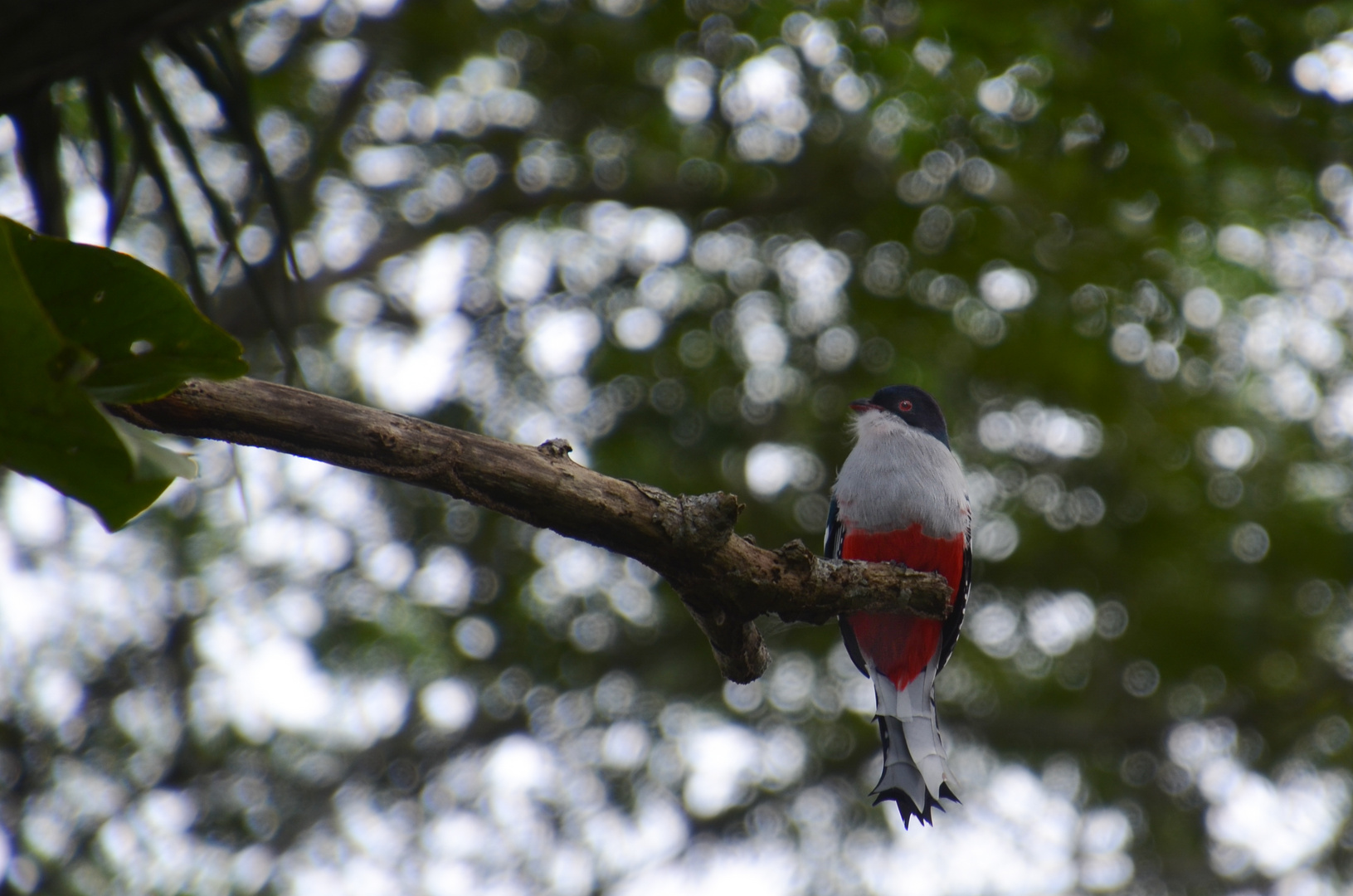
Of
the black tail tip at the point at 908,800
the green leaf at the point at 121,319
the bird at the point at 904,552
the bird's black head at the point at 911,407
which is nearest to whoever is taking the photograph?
the green leaf at the point at 121,319

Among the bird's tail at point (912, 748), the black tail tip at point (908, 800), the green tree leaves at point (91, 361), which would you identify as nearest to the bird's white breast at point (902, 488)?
the bird's tail at point (912, 748)

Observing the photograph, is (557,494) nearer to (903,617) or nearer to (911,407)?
(903,617)

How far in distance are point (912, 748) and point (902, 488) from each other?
0.87m

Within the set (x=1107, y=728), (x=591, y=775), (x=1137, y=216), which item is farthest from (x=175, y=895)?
(x=1137, y=216)

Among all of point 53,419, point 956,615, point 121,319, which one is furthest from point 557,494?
point 956,615

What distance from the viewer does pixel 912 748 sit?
131 inches

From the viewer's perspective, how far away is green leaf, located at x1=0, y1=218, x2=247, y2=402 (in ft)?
4.70

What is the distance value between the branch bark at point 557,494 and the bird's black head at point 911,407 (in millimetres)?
1726

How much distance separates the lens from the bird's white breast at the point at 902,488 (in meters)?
3.53

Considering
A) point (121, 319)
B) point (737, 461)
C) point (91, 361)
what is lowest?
point (737, 461)

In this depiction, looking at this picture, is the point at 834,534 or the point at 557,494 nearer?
the point at 557,494

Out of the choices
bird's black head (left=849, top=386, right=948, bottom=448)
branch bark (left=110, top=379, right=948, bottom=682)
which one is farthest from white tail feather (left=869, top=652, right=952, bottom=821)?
bird's black head (left=849, top=386, right=948, bottom=448)

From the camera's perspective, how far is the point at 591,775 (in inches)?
321

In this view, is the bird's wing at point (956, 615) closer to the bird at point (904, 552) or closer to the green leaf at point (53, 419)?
the bird at point (904, 552)
